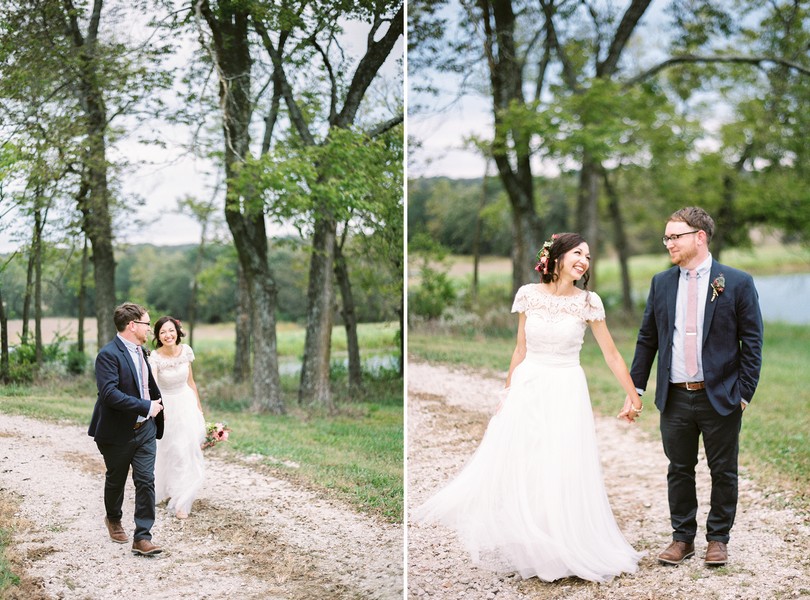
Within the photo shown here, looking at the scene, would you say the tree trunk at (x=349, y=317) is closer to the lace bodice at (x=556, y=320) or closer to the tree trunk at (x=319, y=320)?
the tree trunk at (x=319, y=320)

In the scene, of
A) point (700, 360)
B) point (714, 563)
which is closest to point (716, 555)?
point (714, 563)

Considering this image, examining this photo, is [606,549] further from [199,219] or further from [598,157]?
[598,157]

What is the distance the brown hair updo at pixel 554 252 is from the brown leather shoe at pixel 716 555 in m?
1.70

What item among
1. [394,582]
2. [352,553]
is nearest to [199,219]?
[352,553]

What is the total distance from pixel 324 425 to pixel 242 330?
729 mm

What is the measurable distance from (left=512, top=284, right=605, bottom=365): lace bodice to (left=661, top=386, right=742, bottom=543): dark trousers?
0.66 metres

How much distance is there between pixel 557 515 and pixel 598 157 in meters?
5.80

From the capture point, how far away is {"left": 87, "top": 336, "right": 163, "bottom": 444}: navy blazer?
11.8 feet

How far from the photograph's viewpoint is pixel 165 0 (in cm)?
401

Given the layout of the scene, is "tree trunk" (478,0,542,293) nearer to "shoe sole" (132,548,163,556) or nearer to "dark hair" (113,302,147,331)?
"dark hair" (113,302,147,331)

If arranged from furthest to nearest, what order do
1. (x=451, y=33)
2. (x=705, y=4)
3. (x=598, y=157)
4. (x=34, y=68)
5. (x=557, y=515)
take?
(x=705, y=4) < (x=598, y=157) < (x=451, y=33) < (x=557, y=515) < (x=34, y=68)

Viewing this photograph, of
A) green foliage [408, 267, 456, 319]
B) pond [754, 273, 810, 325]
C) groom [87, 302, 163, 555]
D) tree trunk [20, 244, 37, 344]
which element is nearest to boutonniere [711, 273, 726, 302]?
green foliage [408, 267, 456, 319]

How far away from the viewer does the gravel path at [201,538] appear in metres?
3.56

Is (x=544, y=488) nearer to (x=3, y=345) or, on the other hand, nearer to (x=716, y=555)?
(x=716, y=555)
